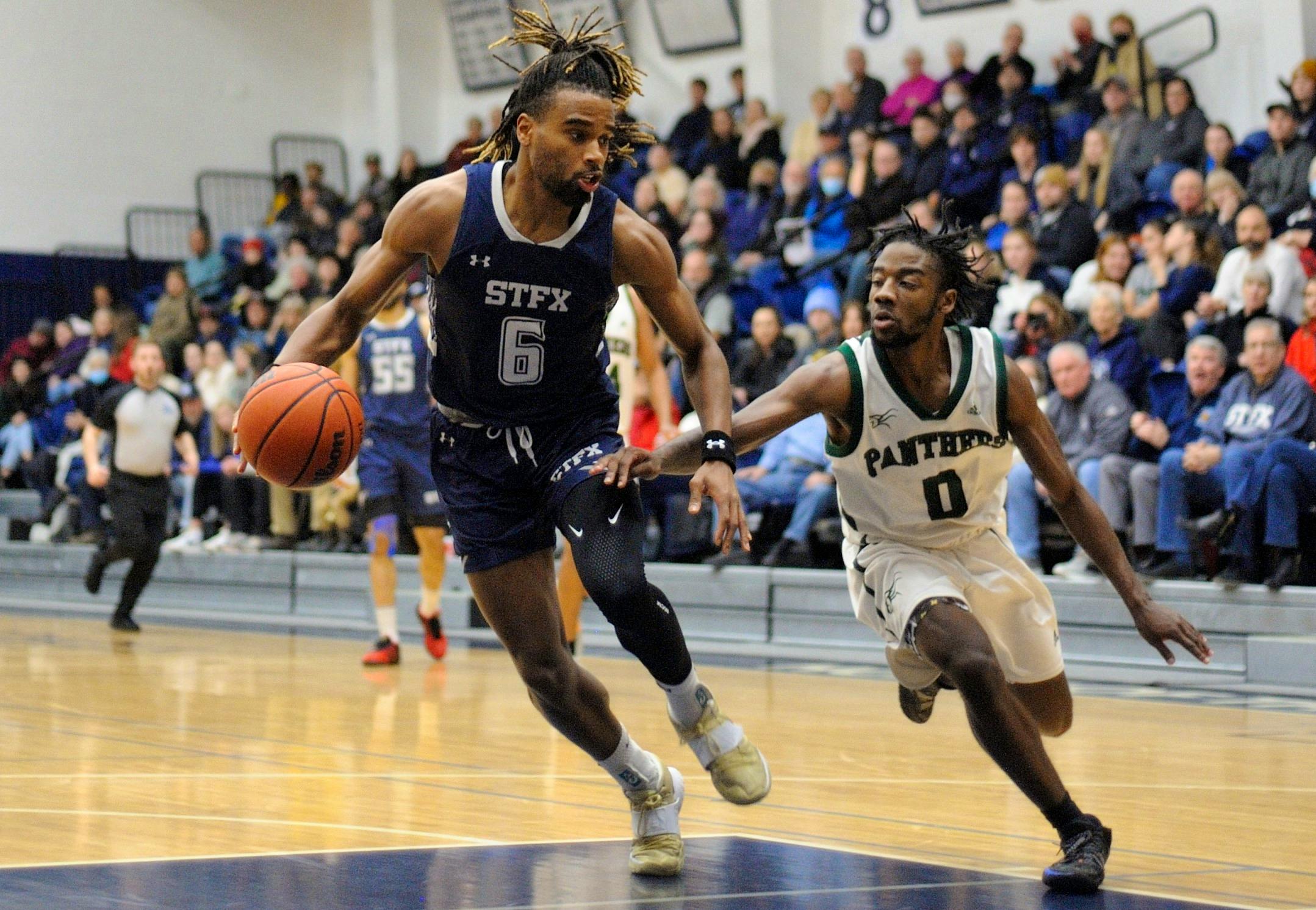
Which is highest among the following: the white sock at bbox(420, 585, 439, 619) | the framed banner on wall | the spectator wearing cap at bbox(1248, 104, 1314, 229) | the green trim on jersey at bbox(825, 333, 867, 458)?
the framed banner on wall

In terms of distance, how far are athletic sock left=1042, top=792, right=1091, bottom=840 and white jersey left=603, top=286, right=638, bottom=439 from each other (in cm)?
435

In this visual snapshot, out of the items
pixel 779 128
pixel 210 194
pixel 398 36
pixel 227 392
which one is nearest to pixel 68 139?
pixel 210 194

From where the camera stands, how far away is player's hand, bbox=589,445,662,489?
3930 mm

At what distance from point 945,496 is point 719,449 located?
676 mm

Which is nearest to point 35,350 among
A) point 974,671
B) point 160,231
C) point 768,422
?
point 160,231

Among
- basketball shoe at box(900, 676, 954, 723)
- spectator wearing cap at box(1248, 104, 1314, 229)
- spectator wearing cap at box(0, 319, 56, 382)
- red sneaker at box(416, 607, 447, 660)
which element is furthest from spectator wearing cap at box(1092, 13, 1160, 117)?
spectator wearing cap at box(0, 319, 56, 382)

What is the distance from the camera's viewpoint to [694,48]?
1744 centimetres

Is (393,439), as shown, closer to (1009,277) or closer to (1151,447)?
(1151,447)

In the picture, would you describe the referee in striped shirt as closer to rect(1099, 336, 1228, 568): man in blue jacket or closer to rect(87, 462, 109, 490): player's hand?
rect(87, 462, 109, 490): player's hand

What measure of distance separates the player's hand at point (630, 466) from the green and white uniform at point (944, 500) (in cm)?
60

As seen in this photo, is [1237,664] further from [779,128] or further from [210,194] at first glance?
[210,194]

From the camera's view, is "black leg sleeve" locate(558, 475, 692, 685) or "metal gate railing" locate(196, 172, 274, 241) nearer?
"black leg sleeve" locate(558, 475, 692, 685)

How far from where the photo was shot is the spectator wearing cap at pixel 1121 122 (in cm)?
1186

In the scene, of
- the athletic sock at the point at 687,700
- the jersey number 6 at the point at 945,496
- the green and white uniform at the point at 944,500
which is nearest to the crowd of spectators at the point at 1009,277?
the green and white uniform at the point at 944,500
